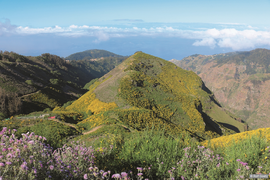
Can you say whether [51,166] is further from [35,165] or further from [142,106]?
[142,106]

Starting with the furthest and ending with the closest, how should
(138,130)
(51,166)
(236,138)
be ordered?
(138,130), (236,138), (51,166)

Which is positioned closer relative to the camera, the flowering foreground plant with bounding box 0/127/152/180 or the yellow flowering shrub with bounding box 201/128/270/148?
the flowering foreground plant with bounding box 0/127/152/180

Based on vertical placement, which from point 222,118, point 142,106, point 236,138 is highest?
point 236,138

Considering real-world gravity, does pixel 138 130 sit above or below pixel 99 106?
above

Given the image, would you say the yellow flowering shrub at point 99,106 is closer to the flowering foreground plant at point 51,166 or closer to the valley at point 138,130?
the valley at point 138,130

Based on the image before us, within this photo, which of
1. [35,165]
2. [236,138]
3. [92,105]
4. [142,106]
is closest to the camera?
[35,165]

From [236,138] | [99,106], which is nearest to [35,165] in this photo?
[236,138]

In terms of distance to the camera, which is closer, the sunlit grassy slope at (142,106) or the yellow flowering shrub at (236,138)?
the yellow flowering shrub at (236,138)

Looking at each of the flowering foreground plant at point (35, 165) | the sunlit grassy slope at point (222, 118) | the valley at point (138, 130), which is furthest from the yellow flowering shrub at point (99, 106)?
the sunlit grassy slope at point (222, 118)

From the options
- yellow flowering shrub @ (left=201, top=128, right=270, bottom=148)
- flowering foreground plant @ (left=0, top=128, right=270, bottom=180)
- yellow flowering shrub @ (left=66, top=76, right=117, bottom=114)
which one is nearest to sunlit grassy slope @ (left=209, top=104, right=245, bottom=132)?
yellow flowering shrub @ (left=66, top=76, right=117, bottom=114)

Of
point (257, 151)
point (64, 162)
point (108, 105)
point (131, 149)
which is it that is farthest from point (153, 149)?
point (108, 105)

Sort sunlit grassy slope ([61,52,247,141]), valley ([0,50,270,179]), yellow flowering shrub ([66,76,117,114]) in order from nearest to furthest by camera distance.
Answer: valley ([0,50,270,179]) < sunlit grassy slope ([61,52,247,141]) < yellow flowering shrub ([66,76,117,114])

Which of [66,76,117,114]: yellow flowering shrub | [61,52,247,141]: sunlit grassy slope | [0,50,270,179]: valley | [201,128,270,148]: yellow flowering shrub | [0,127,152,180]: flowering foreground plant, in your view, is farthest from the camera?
[66,76,117,114]: yellow flowering shrub

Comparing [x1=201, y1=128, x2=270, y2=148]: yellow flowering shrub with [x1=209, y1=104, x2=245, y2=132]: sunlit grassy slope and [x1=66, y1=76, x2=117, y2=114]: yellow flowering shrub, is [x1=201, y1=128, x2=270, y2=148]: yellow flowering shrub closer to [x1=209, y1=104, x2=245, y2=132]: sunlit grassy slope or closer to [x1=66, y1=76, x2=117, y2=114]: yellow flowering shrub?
[x1=66, y1=76, x2=117, y2=114]: yellow flowering shrub
